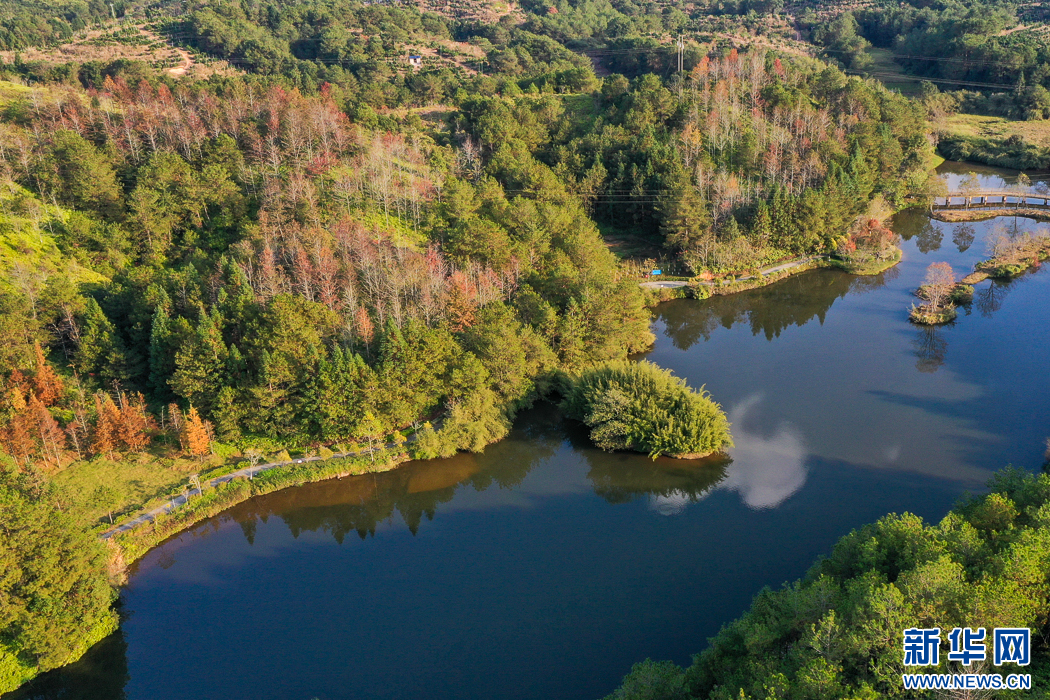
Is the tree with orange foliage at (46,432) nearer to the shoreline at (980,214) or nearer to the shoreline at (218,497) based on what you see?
the shoreline at (218,497)

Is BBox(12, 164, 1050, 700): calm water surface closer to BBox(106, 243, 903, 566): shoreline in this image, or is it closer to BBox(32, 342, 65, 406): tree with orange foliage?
BBox(106, 243, 903, 566): shoreline

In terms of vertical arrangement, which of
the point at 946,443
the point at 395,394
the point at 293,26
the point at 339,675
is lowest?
the point at 339,675

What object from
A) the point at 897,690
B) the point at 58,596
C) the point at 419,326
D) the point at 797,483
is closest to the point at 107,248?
the point at 419,326

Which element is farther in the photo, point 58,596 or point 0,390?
point 0,390

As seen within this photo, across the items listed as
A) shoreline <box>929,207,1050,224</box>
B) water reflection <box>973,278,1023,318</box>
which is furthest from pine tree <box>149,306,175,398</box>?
shoreline <box>929,207,1050,224</box>

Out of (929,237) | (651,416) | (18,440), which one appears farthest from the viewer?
(929,237)

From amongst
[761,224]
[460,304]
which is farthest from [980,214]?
[460,304]

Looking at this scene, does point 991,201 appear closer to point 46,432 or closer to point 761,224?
point 761,224

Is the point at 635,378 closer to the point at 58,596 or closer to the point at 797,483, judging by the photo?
the point at 797,483
